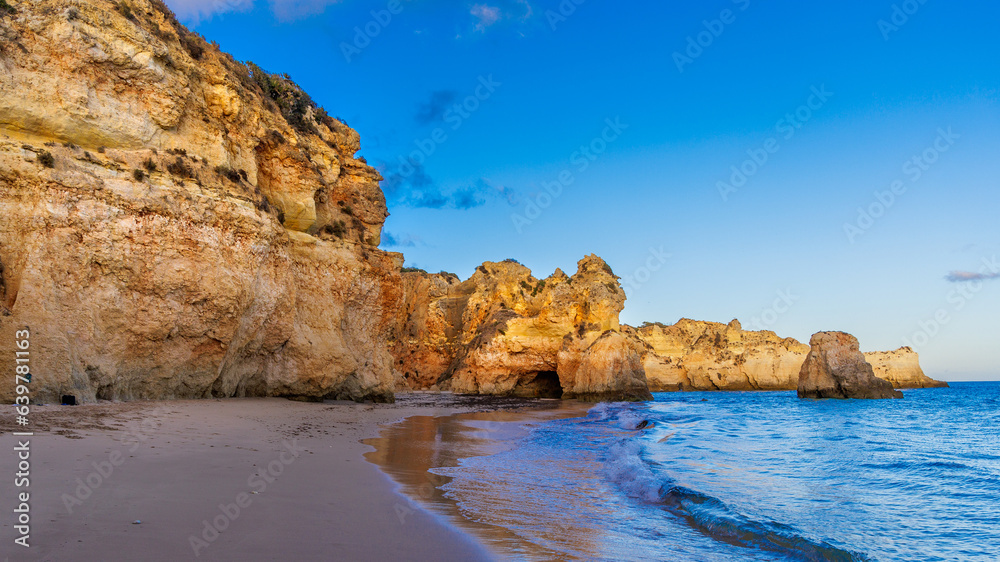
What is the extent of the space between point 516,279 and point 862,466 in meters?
45.3

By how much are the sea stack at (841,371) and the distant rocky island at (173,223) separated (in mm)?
34481

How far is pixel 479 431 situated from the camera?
54.3 feet

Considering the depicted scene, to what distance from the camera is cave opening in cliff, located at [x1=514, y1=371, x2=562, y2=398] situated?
1984 inches

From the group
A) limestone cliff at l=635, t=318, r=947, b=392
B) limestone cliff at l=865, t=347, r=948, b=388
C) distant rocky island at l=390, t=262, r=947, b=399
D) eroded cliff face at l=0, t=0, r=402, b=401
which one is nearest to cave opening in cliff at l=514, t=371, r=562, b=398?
distant rocky island at l=390, t=262, r=947, b=399

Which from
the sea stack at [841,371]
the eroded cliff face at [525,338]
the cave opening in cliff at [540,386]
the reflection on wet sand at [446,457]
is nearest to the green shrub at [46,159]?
the reflection on wet sand at [446,457]

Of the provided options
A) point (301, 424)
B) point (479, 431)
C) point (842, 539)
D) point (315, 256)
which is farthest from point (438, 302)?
point (842, 539)

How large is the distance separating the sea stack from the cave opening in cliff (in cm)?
2174

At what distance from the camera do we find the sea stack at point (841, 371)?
41.2 m

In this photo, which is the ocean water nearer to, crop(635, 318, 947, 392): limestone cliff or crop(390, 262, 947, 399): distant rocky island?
crop(390, 262, 947, 399): distant rocky island

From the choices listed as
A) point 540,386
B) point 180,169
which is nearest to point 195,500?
point 180,169

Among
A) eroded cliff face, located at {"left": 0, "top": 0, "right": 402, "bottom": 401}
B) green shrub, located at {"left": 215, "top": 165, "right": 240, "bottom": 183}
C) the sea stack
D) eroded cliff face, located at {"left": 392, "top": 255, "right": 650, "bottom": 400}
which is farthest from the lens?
eroded cliff face, located at {"left": 392, "top": 255, "right": 650, "bottom": 400}

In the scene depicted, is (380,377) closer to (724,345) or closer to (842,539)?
(842,539)

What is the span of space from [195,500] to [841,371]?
1865 inches

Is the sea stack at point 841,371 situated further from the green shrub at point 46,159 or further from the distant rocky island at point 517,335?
the green shrub at point 46,159
